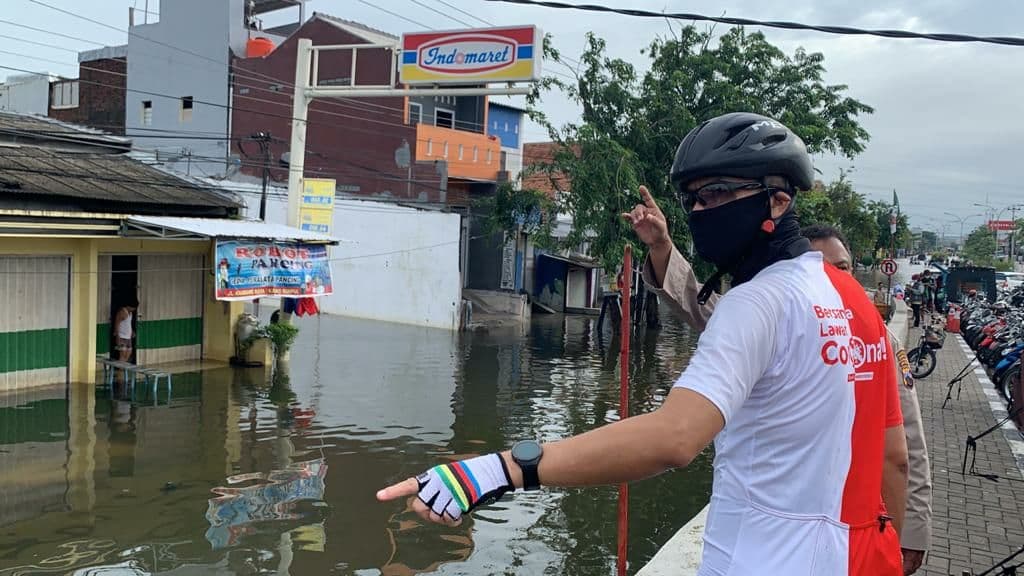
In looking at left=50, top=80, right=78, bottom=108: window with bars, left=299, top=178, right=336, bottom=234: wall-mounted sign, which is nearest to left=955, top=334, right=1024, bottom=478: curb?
left=299, top=178, right=336, bottom=234: wall-mounted sign

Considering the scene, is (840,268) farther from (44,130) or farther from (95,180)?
(44,130)

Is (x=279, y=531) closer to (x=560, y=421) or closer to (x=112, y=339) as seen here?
(x=560, y=421)

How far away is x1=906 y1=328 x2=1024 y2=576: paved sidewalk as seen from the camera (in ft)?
20.6

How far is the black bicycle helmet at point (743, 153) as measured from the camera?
190 centimetres

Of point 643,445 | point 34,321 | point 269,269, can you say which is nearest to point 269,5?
point 269,269

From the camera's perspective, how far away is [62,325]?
45.3 ft

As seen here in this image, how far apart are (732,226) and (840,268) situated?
5.54 ft

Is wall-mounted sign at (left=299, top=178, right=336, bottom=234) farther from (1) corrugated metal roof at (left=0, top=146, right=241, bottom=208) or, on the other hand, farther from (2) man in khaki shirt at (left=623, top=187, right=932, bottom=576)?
(2) man in khaki shirt at (left=623, top=187, right=932, bottom=576)

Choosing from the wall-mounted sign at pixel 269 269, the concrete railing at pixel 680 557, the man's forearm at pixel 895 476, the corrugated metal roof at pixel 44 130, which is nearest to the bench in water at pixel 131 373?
the wall-mounted sign at pixel 269 269

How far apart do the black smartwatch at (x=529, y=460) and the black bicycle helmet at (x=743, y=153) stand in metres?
0.79

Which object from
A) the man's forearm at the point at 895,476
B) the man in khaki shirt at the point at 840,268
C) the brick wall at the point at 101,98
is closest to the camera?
the man's forearm at the point at 895,476

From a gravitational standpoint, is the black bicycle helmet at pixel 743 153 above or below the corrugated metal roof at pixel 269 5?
below

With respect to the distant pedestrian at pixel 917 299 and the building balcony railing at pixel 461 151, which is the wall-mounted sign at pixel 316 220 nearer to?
the building balcony railing at pixel 461 151

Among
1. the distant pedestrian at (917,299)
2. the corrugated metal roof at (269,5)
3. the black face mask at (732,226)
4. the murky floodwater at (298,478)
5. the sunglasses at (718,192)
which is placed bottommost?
the murky floodwater at (298,478)
